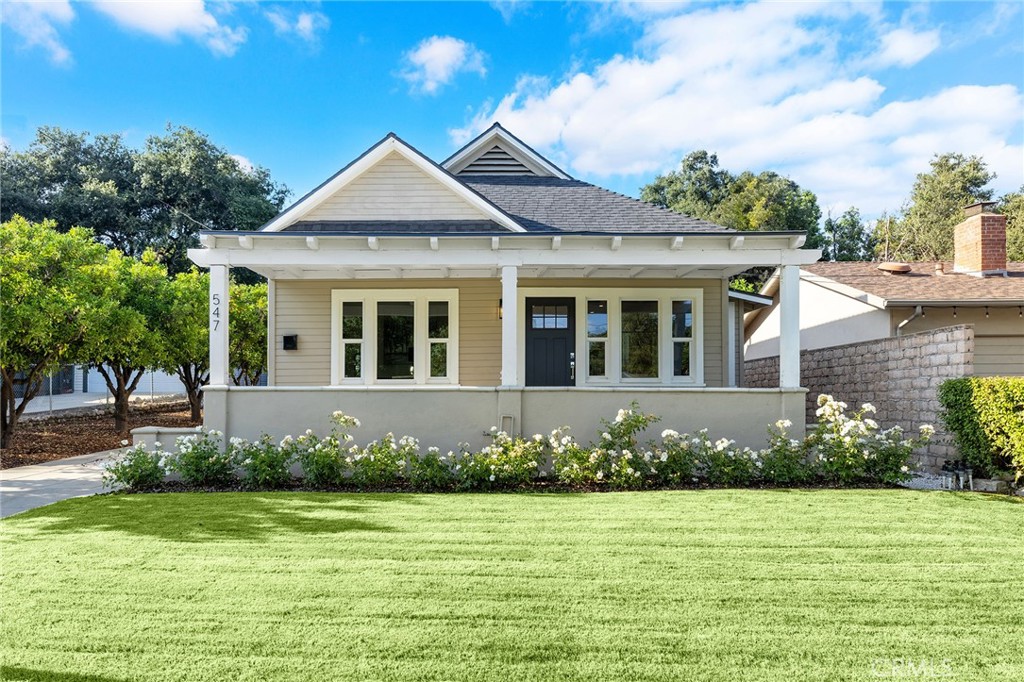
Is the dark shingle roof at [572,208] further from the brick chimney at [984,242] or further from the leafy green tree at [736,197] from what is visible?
the leafy green tree at [736,197]

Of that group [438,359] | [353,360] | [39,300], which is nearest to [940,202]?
[438,359]

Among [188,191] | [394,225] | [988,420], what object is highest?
[188,191]

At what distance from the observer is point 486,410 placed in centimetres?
816

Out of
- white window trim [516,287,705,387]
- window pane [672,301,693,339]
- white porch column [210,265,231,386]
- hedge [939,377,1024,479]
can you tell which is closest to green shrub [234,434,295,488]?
white porch column [210,265,231,386]

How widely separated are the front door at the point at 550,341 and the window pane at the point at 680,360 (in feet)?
6.21

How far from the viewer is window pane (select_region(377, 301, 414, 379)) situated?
10.9 m

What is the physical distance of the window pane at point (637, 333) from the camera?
10.9 metres

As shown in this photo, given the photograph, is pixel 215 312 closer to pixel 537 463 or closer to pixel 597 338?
pixel 537 463

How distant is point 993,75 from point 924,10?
11.1m

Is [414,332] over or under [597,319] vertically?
under

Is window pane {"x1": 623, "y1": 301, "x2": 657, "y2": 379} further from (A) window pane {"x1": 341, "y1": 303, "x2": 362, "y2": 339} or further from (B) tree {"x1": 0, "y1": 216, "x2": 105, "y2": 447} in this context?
(B) tree {"x1": 0, "y1": 216, "x2": 105, "y2": 447}

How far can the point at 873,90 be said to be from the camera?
20.6m

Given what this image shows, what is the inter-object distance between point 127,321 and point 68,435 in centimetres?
447

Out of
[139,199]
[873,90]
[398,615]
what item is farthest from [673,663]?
[139,199]
